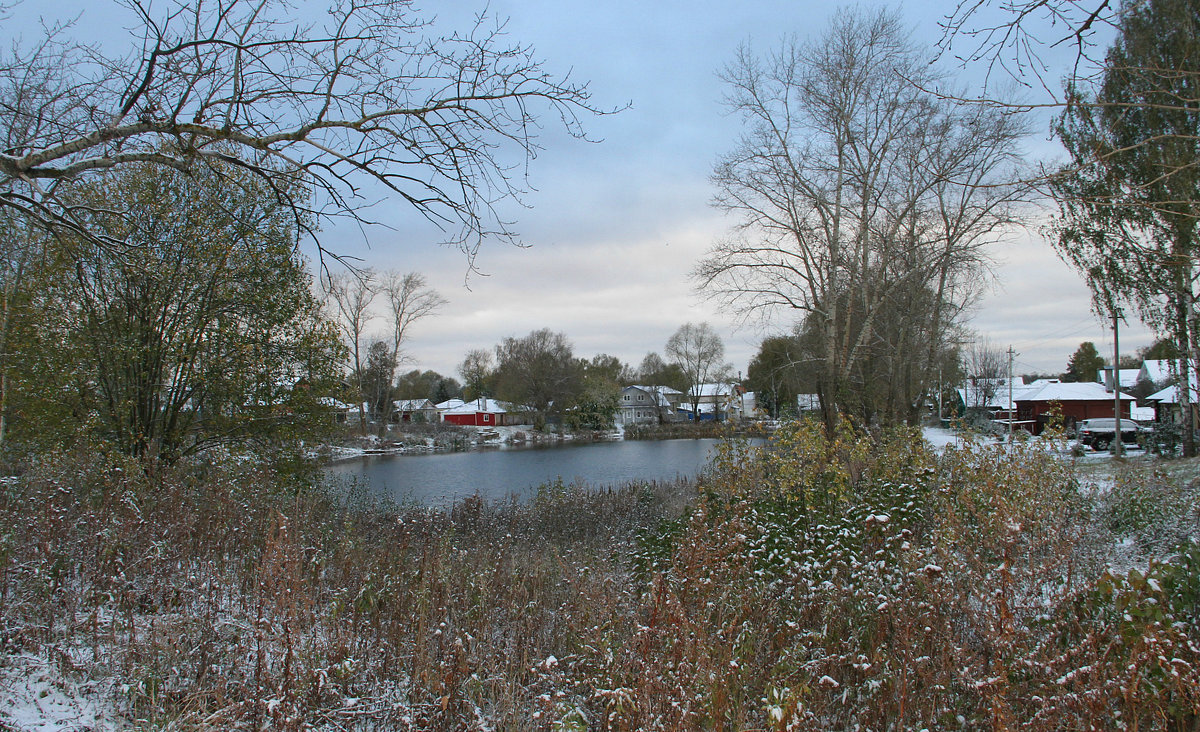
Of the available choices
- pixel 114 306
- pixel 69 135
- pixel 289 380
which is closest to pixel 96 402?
pixel 114 306

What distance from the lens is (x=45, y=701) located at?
3.04m

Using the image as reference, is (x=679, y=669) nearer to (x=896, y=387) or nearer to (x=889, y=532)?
(x=889, y=532)

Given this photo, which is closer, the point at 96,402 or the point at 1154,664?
the point at 1154,664

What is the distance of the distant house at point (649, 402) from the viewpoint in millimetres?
68188

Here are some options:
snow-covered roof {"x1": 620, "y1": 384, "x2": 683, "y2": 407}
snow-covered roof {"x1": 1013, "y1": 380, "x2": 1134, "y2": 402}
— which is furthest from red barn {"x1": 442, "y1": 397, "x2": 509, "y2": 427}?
snow-covered roof {"x1": 1013, "y1": 380, "x2": 1134, "y2": 402}

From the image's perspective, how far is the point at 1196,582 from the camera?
3.48 m

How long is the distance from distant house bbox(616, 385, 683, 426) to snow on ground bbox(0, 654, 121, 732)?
205 ft

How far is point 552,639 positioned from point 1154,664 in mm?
3046

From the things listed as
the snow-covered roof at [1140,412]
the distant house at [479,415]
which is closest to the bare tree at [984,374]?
the snow-covered roof at [1140,412]

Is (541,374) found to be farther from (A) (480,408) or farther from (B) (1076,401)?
(B) (1076,401)

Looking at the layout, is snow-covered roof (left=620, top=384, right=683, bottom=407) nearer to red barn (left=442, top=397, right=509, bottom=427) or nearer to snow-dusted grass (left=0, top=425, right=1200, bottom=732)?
red barn (left=442, top=397, right=509, bottom=427)

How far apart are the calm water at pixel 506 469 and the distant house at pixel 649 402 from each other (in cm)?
3160

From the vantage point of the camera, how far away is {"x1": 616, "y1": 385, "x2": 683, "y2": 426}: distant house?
224ft

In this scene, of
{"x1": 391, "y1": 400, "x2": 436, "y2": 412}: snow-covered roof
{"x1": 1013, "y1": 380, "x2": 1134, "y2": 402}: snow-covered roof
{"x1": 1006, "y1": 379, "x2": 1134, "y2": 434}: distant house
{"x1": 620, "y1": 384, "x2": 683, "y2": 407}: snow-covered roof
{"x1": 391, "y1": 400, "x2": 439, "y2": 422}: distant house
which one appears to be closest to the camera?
{"x1": 1013, "y1": 380, "x2": 1134, "y2": 402}: snow-covered roof
